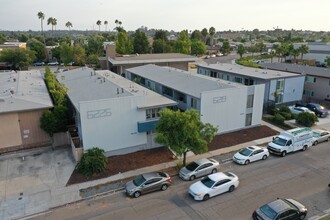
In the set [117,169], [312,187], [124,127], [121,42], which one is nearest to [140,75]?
[124,127]

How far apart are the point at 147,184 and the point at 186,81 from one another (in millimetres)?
20270

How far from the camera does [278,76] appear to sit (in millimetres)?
40750

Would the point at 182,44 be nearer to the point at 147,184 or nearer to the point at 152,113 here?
the point at 152,113

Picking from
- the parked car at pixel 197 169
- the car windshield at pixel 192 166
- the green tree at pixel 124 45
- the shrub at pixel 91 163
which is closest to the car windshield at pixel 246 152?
the parked car at pixel 197 169

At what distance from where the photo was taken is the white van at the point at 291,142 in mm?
26516

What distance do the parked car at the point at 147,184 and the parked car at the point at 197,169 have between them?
5.59 feet

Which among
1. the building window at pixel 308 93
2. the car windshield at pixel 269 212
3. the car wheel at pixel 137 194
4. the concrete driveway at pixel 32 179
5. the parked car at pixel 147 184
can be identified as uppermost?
the building window at pixel 308 93

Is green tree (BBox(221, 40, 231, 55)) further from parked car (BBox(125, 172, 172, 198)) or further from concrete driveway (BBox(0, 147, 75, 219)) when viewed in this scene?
parked car (BBox(125, 172, 172, 198))

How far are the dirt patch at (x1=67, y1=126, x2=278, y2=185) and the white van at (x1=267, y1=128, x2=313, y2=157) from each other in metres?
3.71

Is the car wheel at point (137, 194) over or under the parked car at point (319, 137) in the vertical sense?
under

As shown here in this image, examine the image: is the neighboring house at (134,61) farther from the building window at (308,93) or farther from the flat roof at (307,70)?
the building window at (308,93)

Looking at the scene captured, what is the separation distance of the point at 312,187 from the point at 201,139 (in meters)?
9.46

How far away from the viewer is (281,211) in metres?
15.9

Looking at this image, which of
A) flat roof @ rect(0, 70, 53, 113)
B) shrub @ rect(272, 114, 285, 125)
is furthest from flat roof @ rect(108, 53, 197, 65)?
shrub @ rect(272, 114, 285, 125)
